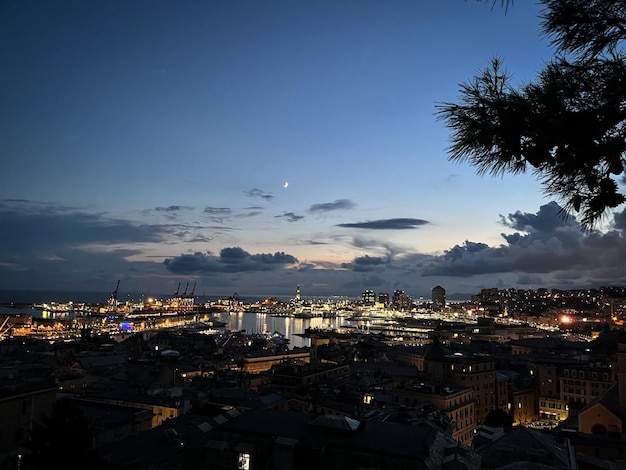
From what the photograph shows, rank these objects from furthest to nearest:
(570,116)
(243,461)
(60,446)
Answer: (243,461), (60,446), (570,116)

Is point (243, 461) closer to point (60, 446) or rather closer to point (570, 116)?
point (60, 446)

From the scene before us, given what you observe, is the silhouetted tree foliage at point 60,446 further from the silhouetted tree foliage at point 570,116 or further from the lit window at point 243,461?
the silhouetted tree foliage at point 570,116

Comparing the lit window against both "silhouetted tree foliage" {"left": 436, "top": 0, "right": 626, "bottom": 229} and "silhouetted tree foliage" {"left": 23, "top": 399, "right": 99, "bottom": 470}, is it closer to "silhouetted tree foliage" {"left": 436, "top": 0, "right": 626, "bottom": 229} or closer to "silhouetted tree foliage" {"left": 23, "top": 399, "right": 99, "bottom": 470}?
"silhouetted tree foliage" {"left": 23, "top": 399, "right": 99, "bottom": 470}

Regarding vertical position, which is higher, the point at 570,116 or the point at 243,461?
the point at 570,116

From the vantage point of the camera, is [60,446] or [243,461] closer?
[60,446]

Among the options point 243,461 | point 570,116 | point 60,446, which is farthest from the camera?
point 243,461

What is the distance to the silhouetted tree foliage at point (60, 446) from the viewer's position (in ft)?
26.2

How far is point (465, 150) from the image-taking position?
276cm

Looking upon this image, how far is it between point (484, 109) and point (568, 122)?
17.1 inches

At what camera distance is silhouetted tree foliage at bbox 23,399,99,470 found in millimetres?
7992

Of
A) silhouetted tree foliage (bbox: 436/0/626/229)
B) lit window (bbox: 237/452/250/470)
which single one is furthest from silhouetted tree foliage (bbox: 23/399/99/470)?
silhouetted tree foliage (bbox: 436/0/626/229)

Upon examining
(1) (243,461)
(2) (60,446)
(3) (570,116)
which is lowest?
(1) (243,461)

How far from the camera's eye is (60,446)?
8.08 m

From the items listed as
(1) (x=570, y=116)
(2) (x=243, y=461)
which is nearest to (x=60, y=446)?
(2) (x=243, y=461)
